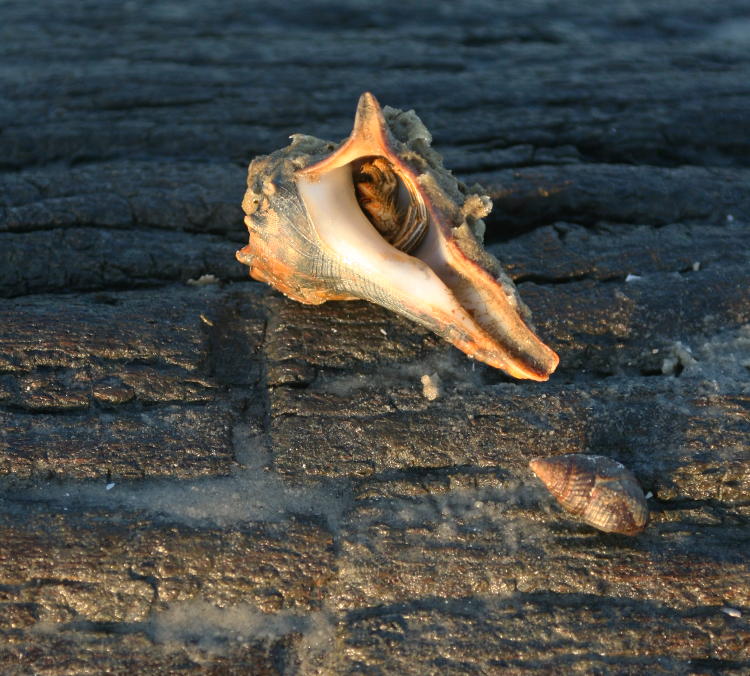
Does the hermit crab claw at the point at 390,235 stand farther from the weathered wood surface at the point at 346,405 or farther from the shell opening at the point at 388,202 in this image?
the weathered wood surface at the point at 346,405

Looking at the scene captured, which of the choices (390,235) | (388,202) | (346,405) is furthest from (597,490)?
(388,202)

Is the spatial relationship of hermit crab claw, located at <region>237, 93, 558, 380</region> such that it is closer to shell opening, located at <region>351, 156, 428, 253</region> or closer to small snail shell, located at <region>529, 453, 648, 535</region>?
shell opening, located at <region>351, 156, 428, 253</region>

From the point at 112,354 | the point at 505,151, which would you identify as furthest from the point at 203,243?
the point at 505,151

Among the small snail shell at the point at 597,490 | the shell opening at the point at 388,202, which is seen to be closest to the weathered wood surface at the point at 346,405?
the small snail shell at the point at 597,490

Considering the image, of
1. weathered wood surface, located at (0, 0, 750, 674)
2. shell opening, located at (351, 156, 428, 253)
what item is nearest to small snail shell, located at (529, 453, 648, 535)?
weathered wood surface, located at (0, 0, 750, 674)

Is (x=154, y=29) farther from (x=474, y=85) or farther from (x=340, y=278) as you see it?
(x=340, y=278)
